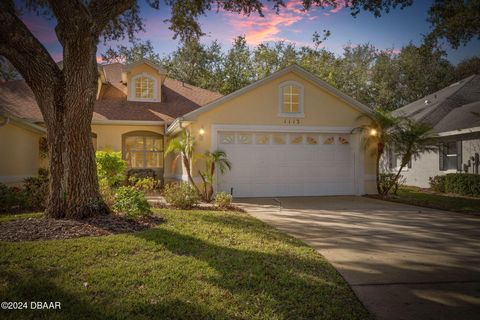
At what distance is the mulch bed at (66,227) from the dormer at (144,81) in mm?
11591

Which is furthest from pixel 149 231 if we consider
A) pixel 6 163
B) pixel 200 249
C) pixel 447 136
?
pixel 447 136

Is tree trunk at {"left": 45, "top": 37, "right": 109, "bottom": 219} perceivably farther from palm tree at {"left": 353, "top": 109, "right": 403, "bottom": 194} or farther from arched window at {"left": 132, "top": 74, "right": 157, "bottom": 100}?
arched window at {"left": 132, "top": 74, "right": 157, "bottom": 100}

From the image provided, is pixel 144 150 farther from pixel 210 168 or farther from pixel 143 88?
pixel 210 168

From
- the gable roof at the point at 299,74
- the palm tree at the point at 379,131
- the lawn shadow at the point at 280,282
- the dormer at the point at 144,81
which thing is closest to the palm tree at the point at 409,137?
the palm tree at the point at 379,131

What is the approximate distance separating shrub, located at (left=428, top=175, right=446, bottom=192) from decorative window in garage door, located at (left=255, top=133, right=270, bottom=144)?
30.1 feet

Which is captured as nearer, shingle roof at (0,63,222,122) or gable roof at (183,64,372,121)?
gable roof at (183,64,372,121)

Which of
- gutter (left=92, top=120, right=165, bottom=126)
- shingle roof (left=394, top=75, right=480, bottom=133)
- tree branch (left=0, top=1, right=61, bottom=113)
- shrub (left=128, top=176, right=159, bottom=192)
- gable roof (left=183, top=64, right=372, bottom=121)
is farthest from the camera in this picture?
shingle roof (left=394, top=75, right=480, bottom=133)

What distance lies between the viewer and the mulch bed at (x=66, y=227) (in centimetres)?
623

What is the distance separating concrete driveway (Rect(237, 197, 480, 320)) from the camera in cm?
388

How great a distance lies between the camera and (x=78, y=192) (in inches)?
294

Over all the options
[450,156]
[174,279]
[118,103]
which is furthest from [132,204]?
[450,156]

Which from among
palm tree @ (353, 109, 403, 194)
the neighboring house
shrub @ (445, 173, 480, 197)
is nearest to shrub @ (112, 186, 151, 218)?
palm tree @ (353, 109, 403, 194)

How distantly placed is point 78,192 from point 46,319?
4427 mm

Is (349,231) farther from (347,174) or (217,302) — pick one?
(347,174)
